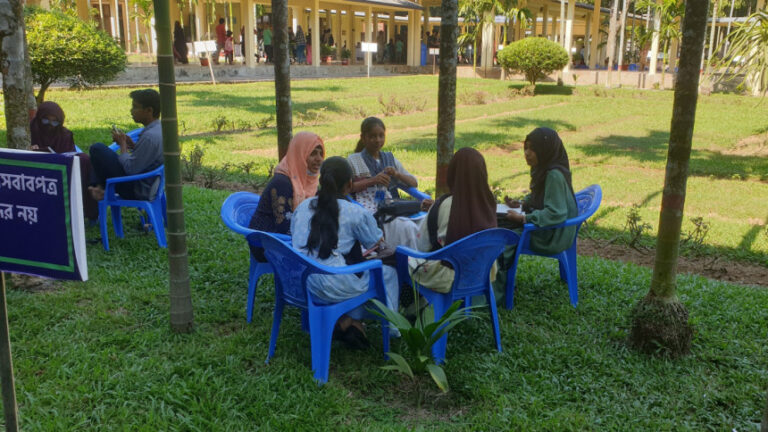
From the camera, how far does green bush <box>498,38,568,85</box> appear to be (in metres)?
23.5

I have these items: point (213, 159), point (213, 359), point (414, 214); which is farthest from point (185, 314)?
point (213, 159)

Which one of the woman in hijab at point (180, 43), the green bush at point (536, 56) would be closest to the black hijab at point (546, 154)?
the green bush at point (536, 56)

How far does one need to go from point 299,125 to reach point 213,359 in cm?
1192

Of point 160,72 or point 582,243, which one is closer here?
point 160,72

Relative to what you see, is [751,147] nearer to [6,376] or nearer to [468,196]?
[468,196]

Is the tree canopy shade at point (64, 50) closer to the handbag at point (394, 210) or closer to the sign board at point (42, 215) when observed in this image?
the handbag at point (394, 210)

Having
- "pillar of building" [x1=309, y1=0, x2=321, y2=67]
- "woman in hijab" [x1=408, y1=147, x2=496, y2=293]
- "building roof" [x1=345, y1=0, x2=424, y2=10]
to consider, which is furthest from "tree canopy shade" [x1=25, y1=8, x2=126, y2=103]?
"building roof" [x1=345, y1=0, x2=424, y2=10]

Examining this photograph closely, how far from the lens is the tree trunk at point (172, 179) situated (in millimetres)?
3377

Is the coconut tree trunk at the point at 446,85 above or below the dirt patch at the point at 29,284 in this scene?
above

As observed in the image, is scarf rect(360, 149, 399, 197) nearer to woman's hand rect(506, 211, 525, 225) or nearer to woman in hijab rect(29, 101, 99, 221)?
woman's hand rect(506, 211, 525, 225)

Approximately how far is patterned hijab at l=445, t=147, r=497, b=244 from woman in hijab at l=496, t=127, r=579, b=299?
→ 704 mm

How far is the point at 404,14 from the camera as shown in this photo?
1576 inches

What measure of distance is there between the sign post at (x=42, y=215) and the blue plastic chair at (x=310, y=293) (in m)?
1.10

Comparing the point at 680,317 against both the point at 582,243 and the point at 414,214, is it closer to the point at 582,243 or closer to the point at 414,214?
the point at 414,214
